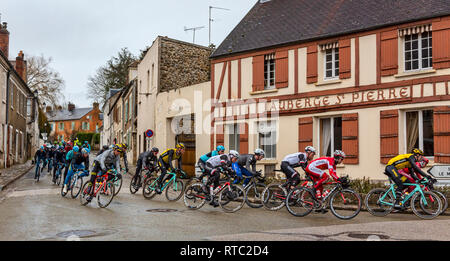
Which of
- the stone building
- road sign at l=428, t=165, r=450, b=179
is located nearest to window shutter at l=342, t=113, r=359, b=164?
the stone building

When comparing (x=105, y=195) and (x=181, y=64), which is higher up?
Result: (x=181, y=64)

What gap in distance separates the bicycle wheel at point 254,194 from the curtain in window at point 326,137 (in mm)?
6098

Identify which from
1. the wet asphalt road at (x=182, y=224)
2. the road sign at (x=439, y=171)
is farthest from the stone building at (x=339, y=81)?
the wet asphalt road at (x=182, y=224)

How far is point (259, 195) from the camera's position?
12.8 metres

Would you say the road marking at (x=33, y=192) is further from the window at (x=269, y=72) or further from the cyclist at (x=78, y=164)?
A: the window at (x=269, y=72)

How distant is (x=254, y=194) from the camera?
12789 millimetres

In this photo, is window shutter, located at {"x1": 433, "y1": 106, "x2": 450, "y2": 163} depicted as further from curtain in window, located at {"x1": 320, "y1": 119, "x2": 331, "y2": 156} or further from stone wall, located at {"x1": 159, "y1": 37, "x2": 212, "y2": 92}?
stone wall, located at {"x1": 159, "y1": 37, "x2": 212, "y2": 92}

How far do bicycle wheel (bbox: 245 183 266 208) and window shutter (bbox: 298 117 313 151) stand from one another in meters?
6.07

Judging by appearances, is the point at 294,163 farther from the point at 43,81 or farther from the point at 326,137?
the point at 43,81

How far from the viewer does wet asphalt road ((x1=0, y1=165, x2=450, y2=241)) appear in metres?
8.29

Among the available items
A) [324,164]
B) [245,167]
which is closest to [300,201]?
[324,164]

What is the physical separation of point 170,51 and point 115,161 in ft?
48.9

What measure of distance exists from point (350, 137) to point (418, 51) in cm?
359

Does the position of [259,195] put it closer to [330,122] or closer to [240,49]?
[330,122]
